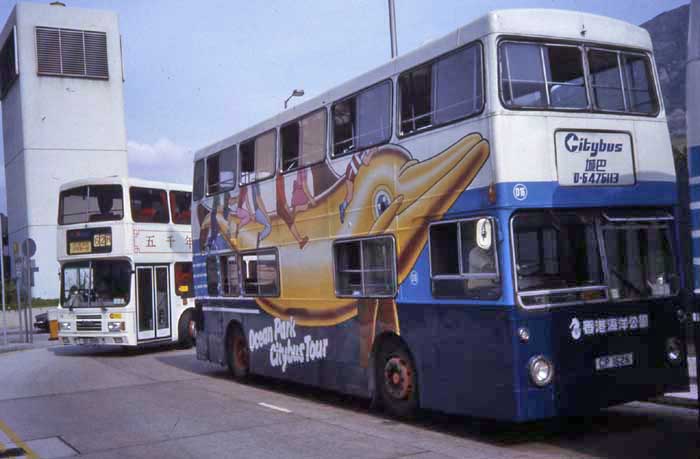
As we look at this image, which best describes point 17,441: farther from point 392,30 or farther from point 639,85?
point 392,30

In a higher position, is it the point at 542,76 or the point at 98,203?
the point at 98,203

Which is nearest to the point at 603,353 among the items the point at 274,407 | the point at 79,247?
the point at 274,407

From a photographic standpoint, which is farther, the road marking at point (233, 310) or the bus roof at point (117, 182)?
the bus roof at point (117, 182)

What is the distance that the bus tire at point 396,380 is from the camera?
944 centimetres

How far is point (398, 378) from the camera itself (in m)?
9.66

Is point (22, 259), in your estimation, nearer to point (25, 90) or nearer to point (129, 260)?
point (129, 260)

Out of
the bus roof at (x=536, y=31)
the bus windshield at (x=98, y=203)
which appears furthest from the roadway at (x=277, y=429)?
the bus windshield at (x=98, y=203)

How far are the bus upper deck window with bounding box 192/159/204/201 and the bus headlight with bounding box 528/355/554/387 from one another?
9599mm

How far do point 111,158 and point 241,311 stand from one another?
3689 cm

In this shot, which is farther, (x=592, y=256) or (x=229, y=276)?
(x=229, y=276)

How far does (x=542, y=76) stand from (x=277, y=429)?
5.23 meters

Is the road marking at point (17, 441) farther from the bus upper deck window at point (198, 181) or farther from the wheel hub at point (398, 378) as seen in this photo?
the bus upper deck window at point (198, 181)

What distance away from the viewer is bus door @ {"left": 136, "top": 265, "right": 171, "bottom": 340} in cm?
2031

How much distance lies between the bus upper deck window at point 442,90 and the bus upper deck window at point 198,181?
23.5 ft
